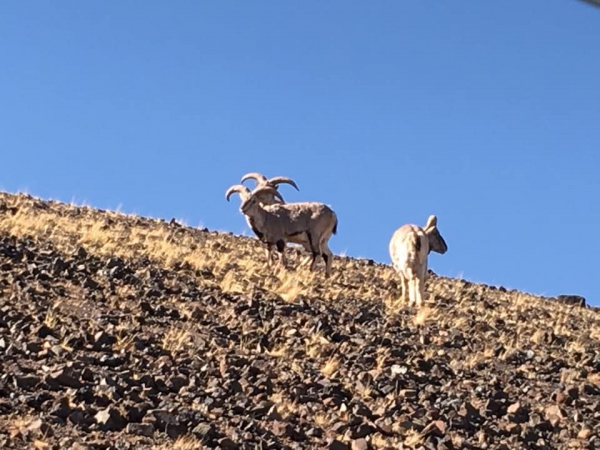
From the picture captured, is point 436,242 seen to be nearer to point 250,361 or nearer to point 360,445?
point 250,361

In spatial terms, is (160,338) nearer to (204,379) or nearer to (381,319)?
(204,379)

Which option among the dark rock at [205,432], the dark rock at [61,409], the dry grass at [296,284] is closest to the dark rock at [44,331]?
the dry grass at [296,284]

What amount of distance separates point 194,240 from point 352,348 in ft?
33.3

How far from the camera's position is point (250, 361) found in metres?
11.3

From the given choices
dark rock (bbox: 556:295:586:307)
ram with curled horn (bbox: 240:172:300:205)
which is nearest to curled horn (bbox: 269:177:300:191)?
ram with curled horn (bbox: 240:172:300:205)

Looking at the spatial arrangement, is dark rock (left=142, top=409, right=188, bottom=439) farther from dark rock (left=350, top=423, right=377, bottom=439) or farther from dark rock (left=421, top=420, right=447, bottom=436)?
dark rock (left=421, top=420, right=447, bottom=436)

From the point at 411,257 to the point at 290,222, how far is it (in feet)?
13.7

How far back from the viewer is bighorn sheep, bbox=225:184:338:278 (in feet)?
68.9

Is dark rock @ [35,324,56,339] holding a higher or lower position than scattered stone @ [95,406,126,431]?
higher

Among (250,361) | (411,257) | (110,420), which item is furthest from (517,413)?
(411,257)

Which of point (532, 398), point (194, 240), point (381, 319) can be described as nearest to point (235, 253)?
point (194, 240)

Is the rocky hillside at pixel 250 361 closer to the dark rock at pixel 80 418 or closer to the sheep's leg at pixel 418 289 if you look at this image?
the dark rock at pixel 80 418

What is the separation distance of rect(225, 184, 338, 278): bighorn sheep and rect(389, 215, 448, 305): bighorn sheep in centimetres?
236

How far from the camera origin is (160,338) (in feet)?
38.1
